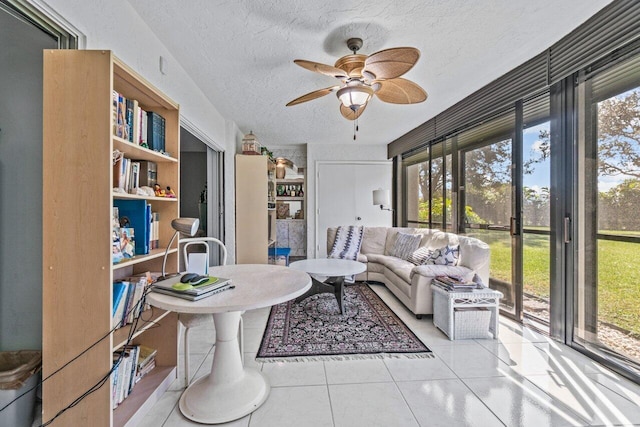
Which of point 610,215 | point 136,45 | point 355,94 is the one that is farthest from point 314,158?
point 610,215

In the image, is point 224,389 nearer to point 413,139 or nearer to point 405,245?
point 405,245

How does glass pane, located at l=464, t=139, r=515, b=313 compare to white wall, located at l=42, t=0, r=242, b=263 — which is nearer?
white wall, located at l=42, t=0, r=242, b=263

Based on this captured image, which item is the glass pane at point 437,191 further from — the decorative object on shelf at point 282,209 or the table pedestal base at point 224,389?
the table pedestal base at point 224,389

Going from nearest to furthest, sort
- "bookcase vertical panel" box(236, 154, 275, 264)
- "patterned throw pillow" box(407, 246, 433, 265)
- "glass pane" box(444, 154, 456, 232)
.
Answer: "patterned throw pillow" box(407, 246, 433, 265) < "glass pane" box(444, 154, 456, 232) < "bookcase vertical panel" box(236, 154, 275, 264)

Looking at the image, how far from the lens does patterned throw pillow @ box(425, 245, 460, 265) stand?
10.1 feet

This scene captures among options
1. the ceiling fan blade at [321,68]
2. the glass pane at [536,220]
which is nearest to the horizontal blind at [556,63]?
the glass pane at [536,220]

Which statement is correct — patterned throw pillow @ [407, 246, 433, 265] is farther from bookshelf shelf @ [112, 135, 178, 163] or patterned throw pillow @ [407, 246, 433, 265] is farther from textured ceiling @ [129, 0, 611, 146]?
bookshelf shelf @ [112, 135, 178, 163]

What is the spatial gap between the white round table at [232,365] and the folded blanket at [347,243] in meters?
2.51

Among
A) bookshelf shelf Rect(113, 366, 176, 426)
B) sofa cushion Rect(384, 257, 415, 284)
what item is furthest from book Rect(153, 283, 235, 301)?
sofa cushion Rect(384, 257, 415, 284)

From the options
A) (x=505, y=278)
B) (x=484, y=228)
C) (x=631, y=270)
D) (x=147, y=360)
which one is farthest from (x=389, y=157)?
(x=147, y=360)

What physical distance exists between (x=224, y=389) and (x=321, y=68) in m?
2.13

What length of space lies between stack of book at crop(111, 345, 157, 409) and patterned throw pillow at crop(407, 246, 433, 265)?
117 inches

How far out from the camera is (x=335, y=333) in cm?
253

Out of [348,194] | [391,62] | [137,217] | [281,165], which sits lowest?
[137,217]
